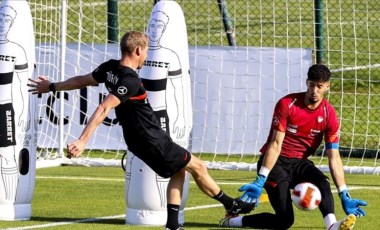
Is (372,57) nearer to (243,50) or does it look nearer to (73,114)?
(243,50)

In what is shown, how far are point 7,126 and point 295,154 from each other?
2.65 metres

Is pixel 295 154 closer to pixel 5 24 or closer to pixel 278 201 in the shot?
pixel 278 201

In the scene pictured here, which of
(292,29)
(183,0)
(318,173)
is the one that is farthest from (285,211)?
(183,0)

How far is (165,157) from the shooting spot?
962 centimetres

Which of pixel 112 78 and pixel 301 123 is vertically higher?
pixel 112 78

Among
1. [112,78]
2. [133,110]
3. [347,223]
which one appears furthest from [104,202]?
[347,223]

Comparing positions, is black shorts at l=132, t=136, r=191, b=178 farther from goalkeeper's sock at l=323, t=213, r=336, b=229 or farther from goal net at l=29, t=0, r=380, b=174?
goal net at l=29, t=0, r=380, b=174

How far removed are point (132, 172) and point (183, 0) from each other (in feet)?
36.4

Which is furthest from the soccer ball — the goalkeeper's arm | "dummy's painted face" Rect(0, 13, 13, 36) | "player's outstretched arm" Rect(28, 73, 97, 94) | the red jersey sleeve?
"dummy's painted face" Rect(0, 13, 13, 36)

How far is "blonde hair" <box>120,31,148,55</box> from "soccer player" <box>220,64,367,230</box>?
1.47 m

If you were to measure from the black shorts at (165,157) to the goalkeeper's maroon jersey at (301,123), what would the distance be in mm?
999

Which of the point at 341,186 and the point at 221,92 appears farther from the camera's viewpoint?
the point at 221,92

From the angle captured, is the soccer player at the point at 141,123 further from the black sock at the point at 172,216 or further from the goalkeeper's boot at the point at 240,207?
the goalkeeper's boot at the point at 240,207

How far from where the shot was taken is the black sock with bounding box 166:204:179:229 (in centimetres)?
974
